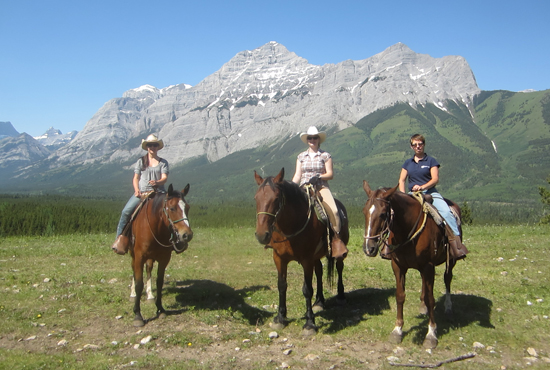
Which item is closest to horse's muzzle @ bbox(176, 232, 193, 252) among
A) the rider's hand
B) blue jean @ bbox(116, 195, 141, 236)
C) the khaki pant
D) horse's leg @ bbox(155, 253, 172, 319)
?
horse's leg @ bbox(155, 253, 172, 319)

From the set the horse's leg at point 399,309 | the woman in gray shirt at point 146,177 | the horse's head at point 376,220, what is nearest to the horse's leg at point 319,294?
the horse's leg at point 399,309

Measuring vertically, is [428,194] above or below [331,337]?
above

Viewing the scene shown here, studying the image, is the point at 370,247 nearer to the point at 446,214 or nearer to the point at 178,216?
the point at 446,214

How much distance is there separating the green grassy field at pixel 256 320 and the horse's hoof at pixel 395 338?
0.13 meters

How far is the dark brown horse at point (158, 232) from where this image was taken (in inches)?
321

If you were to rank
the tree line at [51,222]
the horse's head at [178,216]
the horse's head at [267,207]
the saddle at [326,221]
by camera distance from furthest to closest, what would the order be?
the tree line at [51,222], the saddle at [326,221], the horse's head at [178,216], the horse's head at [267,207]

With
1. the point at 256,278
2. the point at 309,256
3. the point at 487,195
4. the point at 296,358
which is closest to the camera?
the point at 296,358

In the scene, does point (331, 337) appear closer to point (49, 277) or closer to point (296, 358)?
point (296, 358)

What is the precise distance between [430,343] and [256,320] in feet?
12.9

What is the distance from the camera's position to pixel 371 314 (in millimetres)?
9047

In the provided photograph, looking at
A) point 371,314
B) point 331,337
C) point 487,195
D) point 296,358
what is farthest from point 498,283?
point 487,195

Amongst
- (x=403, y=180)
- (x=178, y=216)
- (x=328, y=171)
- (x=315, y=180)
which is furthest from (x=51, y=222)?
(x=403, y=180)

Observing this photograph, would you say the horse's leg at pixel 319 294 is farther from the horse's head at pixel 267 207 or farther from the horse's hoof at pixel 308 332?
the horse's head at pixel 267 207

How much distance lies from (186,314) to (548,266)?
1181 cm
